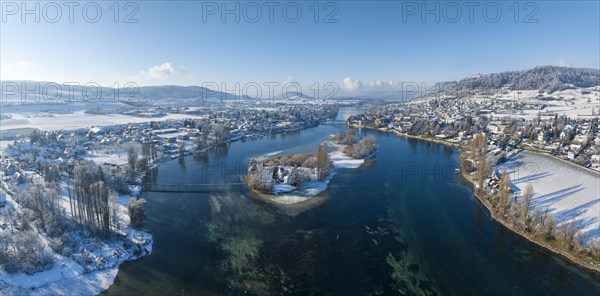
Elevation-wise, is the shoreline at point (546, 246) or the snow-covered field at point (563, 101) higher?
the snow-covered field at point (563, 101)

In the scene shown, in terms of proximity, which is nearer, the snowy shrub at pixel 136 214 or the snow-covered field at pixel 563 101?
the snowy shrub at pixel 136 214

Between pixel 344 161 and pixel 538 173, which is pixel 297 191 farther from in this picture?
pixel 538 173

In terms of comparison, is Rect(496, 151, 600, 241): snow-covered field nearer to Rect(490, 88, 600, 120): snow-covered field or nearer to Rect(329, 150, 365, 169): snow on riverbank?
Rect(329, 150, 365, 169): snow on riverbank

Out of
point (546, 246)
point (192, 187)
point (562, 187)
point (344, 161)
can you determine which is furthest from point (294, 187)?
point (562, 187)

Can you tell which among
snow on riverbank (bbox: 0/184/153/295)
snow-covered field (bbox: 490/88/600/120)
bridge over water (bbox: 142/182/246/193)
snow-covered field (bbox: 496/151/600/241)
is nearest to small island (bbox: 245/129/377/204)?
bridge over water (bbox: 142/182/246/193)

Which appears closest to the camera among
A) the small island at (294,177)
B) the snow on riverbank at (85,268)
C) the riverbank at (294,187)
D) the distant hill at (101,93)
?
the snow on riverbank at (85,268)

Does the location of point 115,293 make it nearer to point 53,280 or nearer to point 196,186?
point 53,280

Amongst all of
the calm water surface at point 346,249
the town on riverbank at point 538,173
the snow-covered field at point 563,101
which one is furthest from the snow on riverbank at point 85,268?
the snow-covered field at point 563,101

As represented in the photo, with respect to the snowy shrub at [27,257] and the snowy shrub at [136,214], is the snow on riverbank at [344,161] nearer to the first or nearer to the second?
the snowy shrub at [136,214]
